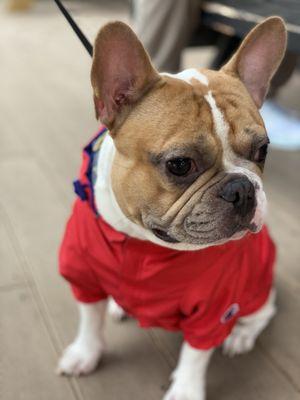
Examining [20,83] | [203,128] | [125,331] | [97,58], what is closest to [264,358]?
[125,331]

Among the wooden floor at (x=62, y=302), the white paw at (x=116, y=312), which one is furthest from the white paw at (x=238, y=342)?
the white paw at (x=116, y=312)

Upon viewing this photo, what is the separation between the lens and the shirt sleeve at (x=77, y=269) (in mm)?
1246

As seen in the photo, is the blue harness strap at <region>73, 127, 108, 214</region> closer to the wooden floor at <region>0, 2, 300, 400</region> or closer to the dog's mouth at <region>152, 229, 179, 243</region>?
the dog's mouth at <region>152, 229, 179, 243</region>

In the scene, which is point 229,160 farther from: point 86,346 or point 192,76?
point 86,346

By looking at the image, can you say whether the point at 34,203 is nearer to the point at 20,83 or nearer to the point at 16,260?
the point at 16,260

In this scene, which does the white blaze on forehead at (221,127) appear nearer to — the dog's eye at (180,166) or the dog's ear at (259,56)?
the dog's eye at (180,166)

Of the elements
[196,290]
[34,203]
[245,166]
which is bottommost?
[34,203]

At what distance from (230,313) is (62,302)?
1.81 feet

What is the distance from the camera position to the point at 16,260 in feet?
5.68

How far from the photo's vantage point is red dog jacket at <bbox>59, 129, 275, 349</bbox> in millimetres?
1175

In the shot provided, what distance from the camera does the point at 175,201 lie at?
1.03 metres

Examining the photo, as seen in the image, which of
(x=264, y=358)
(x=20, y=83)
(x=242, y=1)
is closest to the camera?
(x=264, y=358)

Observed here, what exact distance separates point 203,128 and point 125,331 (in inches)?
29.4

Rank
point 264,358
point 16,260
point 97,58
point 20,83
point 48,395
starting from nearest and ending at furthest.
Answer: point 97,58, point 48,395, point 264,358, point 16,260, point 20,83
